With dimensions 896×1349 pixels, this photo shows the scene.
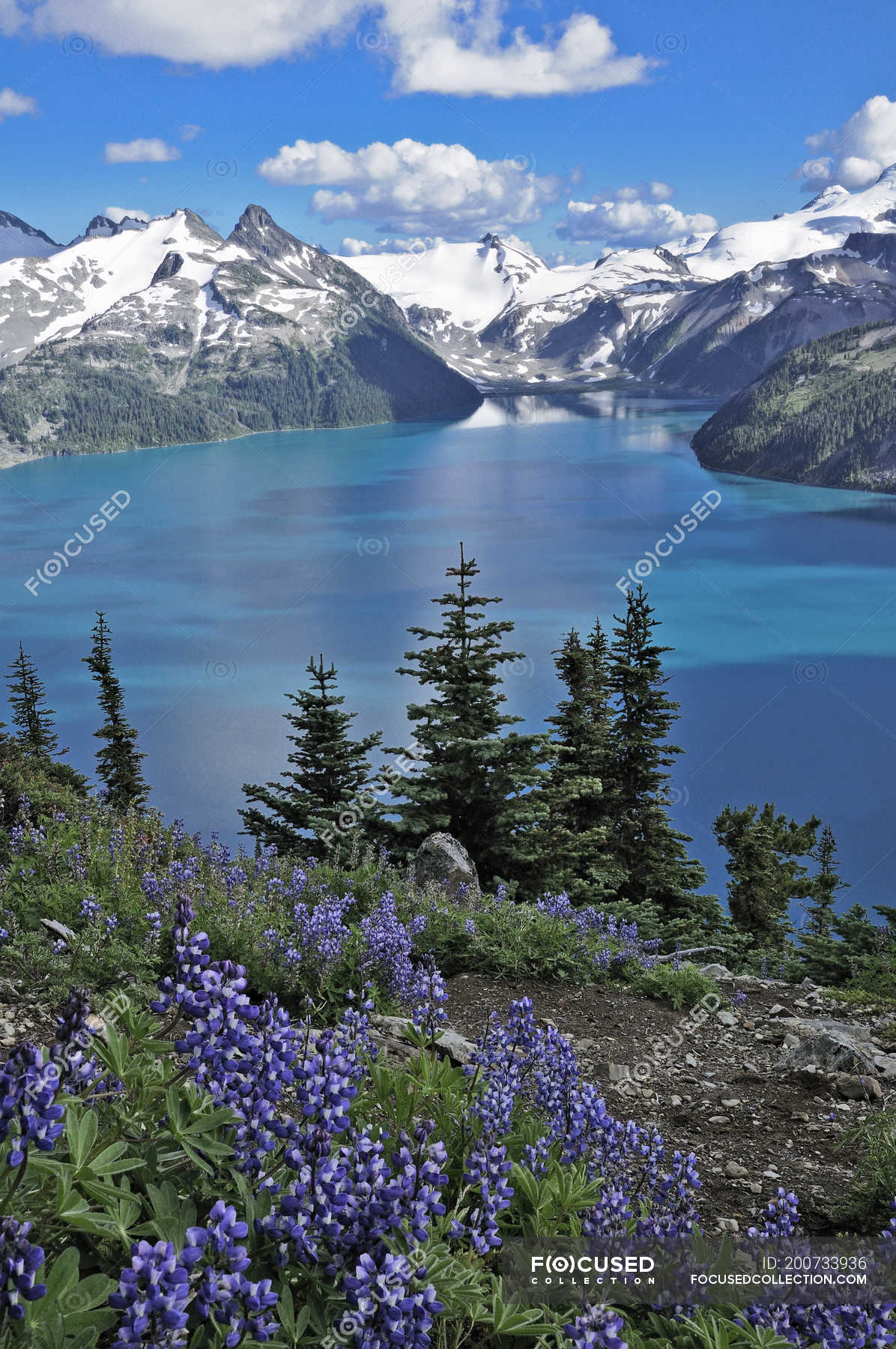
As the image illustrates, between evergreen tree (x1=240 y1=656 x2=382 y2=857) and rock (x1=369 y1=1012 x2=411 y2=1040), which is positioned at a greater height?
rock (x1=369 y1=1012 x2=411 y2=1040)

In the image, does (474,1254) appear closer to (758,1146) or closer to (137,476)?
(758,1146)

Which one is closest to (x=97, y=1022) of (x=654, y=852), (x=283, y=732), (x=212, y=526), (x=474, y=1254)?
(x=474, y=1254)

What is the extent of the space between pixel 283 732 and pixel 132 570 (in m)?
43.2

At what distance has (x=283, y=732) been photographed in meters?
38.9

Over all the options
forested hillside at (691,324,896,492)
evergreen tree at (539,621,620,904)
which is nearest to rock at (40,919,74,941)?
evergreen tree at (539,621,620,904)

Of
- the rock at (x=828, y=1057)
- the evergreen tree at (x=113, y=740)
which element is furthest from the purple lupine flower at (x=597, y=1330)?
the evergreen tree at (x=113, y=740)

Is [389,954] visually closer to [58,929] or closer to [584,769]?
[58,929]

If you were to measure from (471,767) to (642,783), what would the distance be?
199 inches

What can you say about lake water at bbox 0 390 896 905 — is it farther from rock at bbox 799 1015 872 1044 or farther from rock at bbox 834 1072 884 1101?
rock at bbox 834 1072 884 1101

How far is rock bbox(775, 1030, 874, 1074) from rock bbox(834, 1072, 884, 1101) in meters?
0.13

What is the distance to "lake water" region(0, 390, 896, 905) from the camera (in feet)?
126

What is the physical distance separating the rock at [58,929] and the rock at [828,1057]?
176 inches

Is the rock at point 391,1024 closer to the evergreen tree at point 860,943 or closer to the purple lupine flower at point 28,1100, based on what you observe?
the purple lupine flower at point 28,1100

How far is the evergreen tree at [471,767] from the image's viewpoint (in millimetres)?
12766
